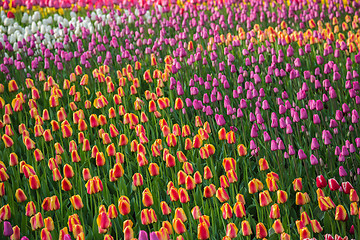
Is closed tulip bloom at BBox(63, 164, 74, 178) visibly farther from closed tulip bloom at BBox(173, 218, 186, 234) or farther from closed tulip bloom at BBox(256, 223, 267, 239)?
closed tulip bloom at BBox(256, 223, 267, 239)

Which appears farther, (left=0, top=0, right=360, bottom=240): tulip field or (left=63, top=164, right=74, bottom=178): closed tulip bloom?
(left=63, top=164, right=74, bottom=178): closed tulip bloom

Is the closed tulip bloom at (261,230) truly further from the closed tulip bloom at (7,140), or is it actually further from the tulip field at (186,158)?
the closed tulip bloom at (7,140)

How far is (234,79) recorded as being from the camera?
5.01 meters

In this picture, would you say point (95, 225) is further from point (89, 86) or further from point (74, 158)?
point (89, 86)

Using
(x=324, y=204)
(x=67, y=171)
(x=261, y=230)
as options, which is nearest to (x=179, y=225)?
(x=261, y=230)

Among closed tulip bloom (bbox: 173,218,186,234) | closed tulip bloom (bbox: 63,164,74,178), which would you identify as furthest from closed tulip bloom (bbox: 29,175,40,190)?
closed tulip bloom (bbox: 173,218,186,234)

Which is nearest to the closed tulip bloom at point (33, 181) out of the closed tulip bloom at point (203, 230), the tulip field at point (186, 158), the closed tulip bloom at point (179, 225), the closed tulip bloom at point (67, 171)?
the tulip field at point (186, 158)

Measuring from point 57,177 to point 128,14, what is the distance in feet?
19.0

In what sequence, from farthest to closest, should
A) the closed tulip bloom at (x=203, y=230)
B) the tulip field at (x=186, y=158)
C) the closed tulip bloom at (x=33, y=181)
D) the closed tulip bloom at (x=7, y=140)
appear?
1. the closed tulip bloom at (x=7, y=140)
2. the closed tulip bloom at (x=33, y=181)
3. the tulip field at (x=186, y=158)
4. the closed tulip bloom at (x=203, y=230)

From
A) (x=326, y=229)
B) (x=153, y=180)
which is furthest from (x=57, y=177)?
(x=326, y=229)

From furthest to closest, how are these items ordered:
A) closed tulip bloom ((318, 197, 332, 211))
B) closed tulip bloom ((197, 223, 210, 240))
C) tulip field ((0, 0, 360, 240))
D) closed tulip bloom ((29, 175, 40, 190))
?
closed tulip bloom ((29, 175, 40, 190)) → tulip field ((0, 0, 360, 240)) → closed tulip bloom ((318, 197, 332, 211)) → closed tulip bloom ((197, 223, 210, 240))

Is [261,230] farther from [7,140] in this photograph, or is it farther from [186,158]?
[7,140]

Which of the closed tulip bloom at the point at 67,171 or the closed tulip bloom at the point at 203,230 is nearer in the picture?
the closed tulip bloom at the point at 203,230

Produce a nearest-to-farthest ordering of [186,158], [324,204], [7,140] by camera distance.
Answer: [324,204]
[186,158]
[7,140]
